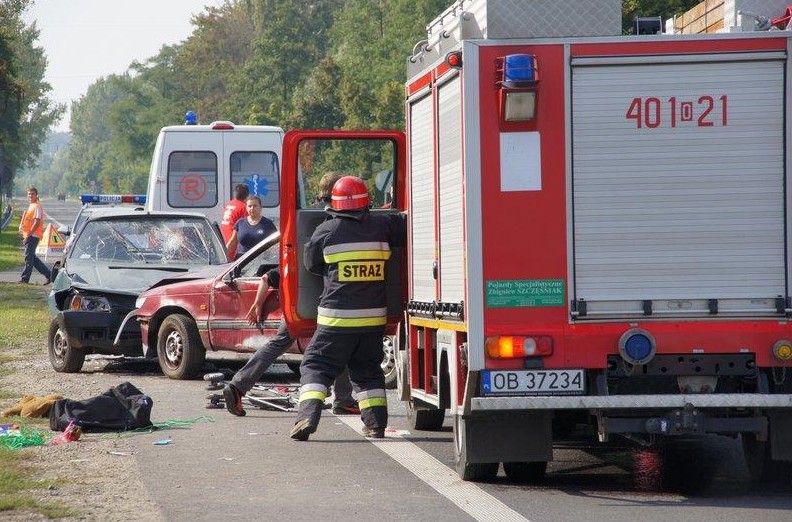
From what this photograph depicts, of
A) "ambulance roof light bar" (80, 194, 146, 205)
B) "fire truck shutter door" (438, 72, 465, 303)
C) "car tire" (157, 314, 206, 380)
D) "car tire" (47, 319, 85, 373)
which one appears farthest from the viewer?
"ambulance roof light bar" (80, 194, 146, 205)

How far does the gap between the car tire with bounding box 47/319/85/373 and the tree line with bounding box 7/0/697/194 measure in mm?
14963

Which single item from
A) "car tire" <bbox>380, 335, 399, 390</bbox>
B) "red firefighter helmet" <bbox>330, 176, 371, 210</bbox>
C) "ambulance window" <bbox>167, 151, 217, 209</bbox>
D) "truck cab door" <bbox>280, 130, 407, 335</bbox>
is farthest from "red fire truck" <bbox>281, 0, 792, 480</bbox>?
"ambulance window" <bbox>167, 151, 217, 209</bbox>

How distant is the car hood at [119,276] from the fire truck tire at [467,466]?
7.37 meters

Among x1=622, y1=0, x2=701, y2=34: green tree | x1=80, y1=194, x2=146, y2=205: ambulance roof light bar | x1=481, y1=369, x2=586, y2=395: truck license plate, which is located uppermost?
x1=622, y1=0, x2=701, y2=34: green tree

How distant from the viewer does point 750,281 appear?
317 inches

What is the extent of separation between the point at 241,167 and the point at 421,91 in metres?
11.8

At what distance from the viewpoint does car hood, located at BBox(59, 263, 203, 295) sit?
1547cm

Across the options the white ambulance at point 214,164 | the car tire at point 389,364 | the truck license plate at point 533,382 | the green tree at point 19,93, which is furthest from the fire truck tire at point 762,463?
the green tree at point 19,93

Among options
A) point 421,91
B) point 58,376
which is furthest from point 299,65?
point 421,91

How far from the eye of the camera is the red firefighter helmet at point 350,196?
10.1 m

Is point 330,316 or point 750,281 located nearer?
point 750,281

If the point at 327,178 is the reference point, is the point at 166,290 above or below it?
below

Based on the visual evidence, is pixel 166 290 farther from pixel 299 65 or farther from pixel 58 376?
pixel 299 65

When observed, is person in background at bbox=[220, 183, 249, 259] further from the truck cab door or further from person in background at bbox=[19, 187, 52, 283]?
person in background at bbox=[19, 187, 52, 283]
